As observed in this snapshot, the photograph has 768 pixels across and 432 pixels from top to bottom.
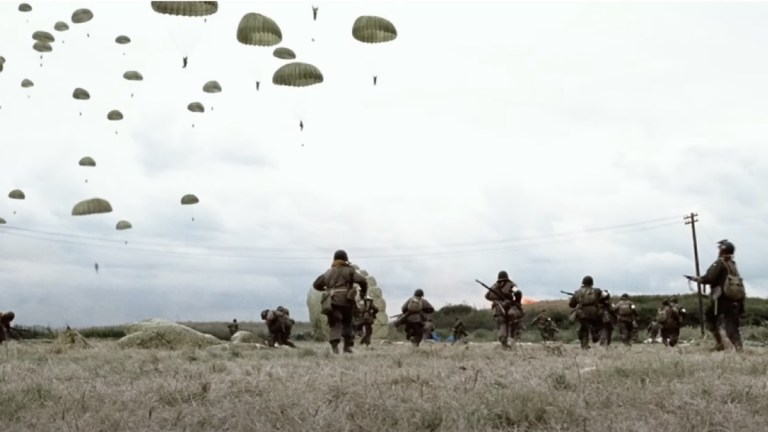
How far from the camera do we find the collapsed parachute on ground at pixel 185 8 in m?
20.0

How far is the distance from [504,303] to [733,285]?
22.5 feet

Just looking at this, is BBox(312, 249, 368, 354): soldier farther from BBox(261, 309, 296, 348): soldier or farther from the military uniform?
BBox(261, 309, 296, 348): soldier

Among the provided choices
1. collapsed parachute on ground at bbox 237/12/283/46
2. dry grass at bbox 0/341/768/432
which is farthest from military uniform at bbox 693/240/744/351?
collapsed parachute on ground at bbox 237/12/283/46

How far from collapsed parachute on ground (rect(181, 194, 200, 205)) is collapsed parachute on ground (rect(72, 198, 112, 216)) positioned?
206 inches

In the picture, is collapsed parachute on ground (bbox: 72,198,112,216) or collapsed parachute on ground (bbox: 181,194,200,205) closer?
collapsed parachute on ground (bbox: 72,198,112,216)


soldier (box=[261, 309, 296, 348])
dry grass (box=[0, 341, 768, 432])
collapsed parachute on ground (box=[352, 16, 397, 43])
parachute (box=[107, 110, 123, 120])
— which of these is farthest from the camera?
parachute (box=[107, 110, 123, 120])

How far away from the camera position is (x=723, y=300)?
51.1 feet

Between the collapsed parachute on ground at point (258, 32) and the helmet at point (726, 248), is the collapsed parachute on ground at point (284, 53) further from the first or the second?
the helmet at point (726, 248)

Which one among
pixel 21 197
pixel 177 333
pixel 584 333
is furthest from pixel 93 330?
pixel 584 333

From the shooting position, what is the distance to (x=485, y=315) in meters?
65.9

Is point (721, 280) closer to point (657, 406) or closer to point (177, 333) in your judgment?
point (657, 406)

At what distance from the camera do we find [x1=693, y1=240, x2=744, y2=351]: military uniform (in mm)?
15602

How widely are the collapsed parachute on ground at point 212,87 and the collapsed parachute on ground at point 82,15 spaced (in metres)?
5.01

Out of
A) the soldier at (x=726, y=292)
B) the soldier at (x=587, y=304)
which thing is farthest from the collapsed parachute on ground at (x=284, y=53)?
the soldier at (x=726, y=292)
